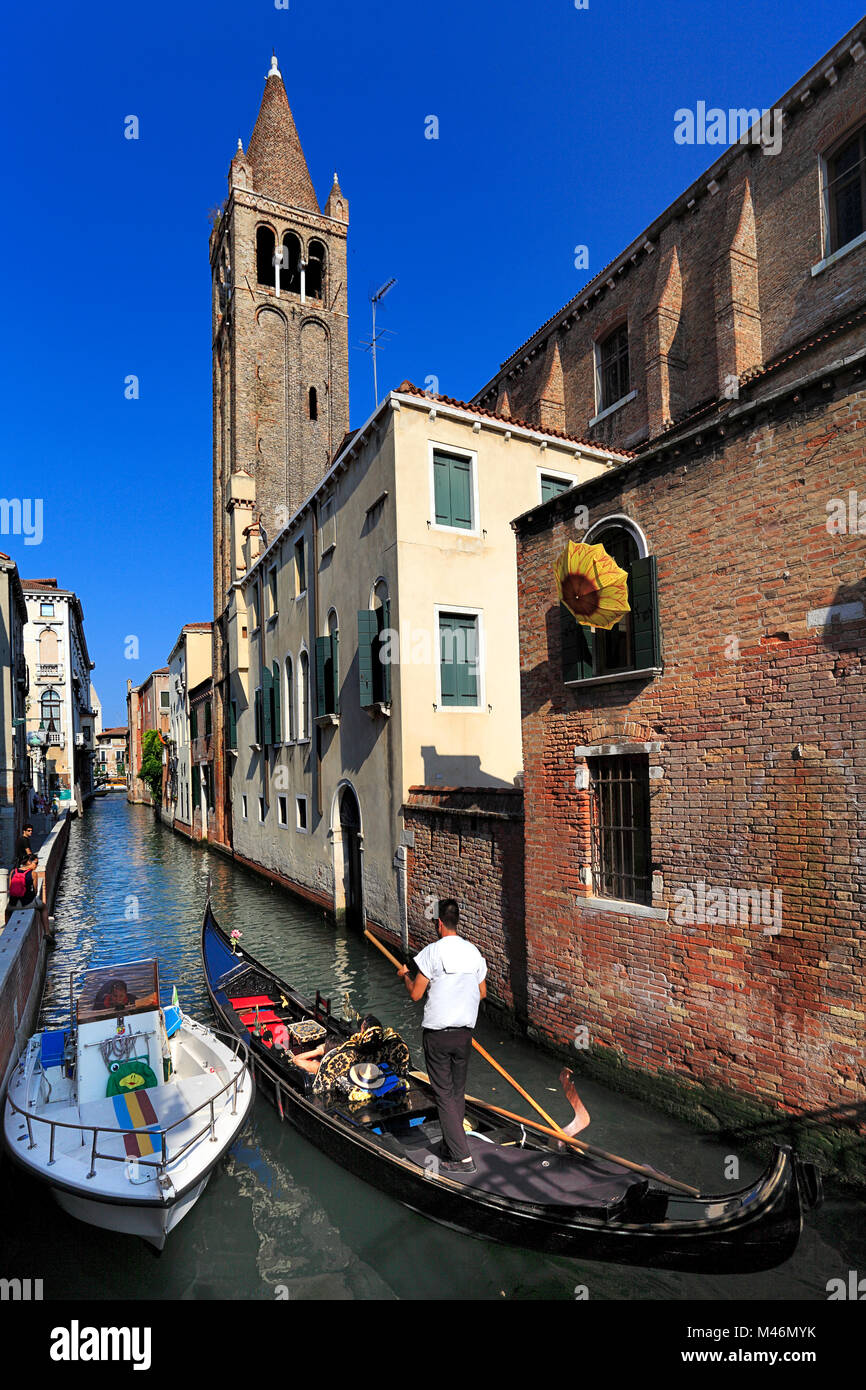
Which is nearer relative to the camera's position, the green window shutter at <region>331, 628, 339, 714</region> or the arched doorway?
the arched doorway

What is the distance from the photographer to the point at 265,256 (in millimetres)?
32000

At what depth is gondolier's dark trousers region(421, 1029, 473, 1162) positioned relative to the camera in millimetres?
5363

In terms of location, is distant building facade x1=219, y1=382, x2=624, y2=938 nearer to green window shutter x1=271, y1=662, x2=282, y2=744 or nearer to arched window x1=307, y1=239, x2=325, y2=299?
green window shutter x1=271, y1=662, x2=282, y2=744

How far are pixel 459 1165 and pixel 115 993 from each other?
11.9 ft

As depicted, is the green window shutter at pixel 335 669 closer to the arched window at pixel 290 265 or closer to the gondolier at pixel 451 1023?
the gondolier at pixel 451 1023

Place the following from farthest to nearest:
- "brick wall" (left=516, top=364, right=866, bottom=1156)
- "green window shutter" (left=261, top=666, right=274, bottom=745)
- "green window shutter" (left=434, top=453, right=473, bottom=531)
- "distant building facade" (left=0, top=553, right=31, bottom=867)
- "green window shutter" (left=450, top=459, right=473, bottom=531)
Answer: "green window shutter" (left=261, top=666, right=274, bottom=745), "distant building facade" (left=0, top=553, right=31, bottom=867), "green window shutter" (left=450, top=459, right=473, bottom=531), "green window shutter" (left=434, top=453, right=473, bottom=531), "brick wall" (left=516, top=364, right=866, bottom=1156)

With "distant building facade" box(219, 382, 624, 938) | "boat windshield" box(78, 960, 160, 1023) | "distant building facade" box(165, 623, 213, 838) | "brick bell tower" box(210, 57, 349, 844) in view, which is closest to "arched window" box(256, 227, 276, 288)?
"brick bell tower" box(210, 57, 349, 844)

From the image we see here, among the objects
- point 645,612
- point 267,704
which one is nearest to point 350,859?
point 267,704

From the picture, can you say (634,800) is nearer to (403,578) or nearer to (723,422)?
(723,422)

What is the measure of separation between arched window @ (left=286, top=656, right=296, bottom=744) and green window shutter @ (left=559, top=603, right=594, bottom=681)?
492 inches

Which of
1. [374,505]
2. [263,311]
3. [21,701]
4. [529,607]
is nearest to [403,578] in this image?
[374,505]

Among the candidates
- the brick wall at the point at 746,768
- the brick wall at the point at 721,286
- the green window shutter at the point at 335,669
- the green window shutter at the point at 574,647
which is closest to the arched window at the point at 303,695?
the green window shutter at the point at 335,669

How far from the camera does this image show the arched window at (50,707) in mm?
49906
